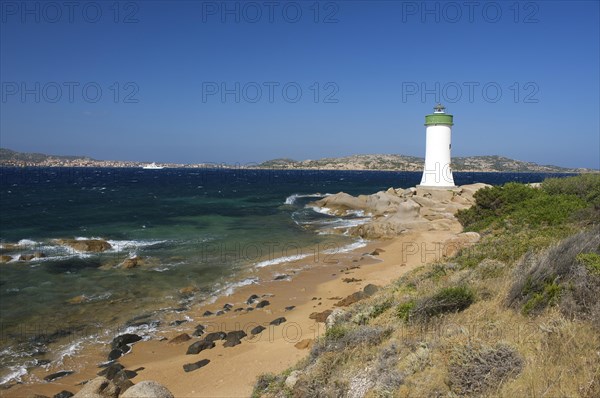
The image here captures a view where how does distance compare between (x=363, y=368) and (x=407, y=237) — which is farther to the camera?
(x=407, y=237)

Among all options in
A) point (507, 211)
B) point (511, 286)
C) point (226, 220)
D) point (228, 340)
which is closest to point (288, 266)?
point (228, 340)

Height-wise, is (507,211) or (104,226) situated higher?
(507,211)

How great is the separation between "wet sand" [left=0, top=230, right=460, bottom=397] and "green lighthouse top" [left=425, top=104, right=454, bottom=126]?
58.1 ft

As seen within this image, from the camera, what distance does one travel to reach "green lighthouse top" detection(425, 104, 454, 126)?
34950mm

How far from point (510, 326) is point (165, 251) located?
67.3 ft

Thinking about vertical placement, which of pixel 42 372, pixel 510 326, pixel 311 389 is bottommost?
pixel 42 372

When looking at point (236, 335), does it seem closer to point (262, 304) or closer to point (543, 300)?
point (262, 304)

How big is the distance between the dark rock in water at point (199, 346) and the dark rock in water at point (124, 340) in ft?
6.13

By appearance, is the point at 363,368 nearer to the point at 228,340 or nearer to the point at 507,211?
the point at 228,340

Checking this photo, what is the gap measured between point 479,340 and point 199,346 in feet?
25.8

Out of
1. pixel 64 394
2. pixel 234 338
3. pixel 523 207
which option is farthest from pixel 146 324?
pixel 523 207

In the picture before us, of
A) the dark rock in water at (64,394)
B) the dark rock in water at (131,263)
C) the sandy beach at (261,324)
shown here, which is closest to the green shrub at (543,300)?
the sandy beach at (261,324)

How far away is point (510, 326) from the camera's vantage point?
5.73m

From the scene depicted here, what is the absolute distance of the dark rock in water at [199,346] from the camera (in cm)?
1098
